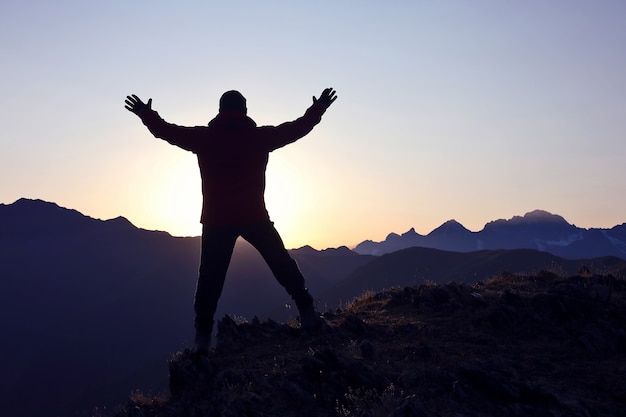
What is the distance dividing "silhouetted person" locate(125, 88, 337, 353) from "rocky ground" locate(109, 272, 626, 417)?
0.92m

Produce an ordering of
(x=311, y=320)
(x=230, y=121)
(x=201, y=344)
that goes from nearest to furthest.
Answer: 1. (x=201, y=344)
2. (x=230, y=121)
3. (x=311, y=320)

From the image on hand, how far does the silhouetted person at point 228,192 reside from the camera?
31.4ft

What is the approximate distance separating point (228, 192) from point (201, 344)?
8.43 feet

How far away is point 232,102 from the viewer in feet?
32.7

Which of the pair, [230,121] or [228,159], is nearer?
[228,159]

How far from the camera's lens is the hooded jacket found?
9.59 m

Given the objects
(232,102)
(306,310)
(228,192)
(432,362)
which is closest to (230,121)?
(232,102)

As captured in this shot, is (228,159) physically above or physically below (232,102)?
below

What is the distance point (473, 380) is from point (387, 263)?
510 feet

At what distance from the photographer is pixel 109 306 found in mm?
193875

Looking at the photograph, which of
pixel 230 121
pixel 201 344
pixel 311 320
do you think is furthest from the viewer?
pixel 311 320

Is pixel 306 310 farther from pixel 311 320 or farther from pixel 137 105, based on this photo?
pixel 137 105

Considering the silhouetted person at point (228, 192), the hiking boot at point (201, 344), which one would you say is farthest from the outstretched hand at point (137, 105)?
the hiking boot at point (201, 344)

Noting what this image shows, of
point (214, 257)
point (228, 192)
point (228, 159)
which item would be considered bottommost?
point (214, 257)
